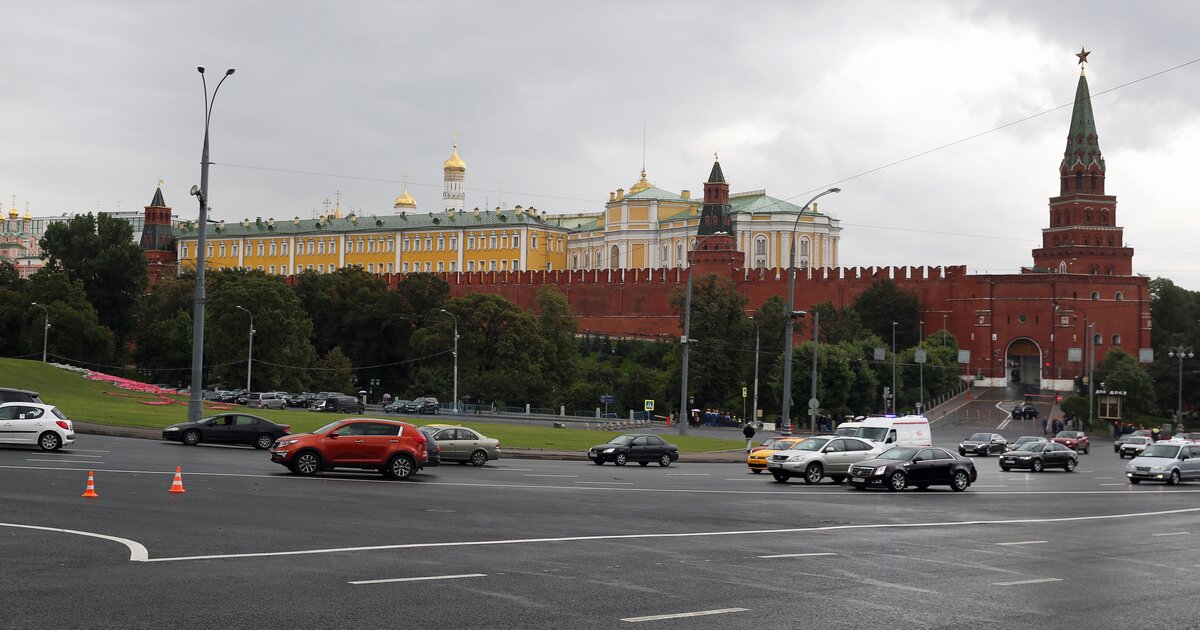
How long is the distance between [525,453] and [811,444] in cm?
992

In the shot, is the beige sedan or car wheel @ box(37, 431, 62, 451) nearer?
car wheel @ box(37, 431, 62, 451)

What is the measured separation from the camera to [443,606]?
11.4 m

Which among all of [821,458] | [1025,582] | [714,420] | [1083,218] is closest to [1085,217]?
[1083,218]

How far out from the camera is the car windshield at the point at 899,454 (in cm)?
2923

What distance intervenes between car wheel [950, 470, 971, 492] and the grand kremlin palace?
11538 cm

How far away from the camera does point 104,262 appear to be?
330 ft

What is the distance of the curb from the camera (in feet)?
119

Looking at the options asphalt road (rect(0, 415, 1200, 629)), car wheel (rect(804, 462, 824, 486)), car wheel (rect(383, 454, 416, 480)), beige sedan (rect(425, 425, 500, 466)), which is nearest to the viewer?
asphalt road (rect(0, 415, 1200, 629))

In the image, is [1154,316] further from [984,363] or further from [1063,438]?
[1063,438]

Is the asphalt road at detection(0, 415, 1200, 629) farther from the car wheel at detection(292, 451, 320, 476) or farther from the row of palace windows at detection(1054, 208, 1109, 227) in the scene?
the row of palace windows at detection(1054, 208, 1109, 227)

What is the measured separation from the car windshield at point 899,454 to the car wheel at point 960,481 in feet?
3.59

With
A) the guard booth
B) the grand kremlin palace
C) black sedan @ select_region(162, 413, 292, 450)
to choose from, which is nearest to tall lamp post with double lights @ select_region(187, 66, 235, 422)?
black sedan @ select_region(162, 413, 292, 450)

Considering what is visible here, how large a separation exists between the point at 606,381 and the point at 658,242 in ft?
207

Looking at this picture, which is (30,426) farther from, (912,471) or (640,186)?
(640,186)
